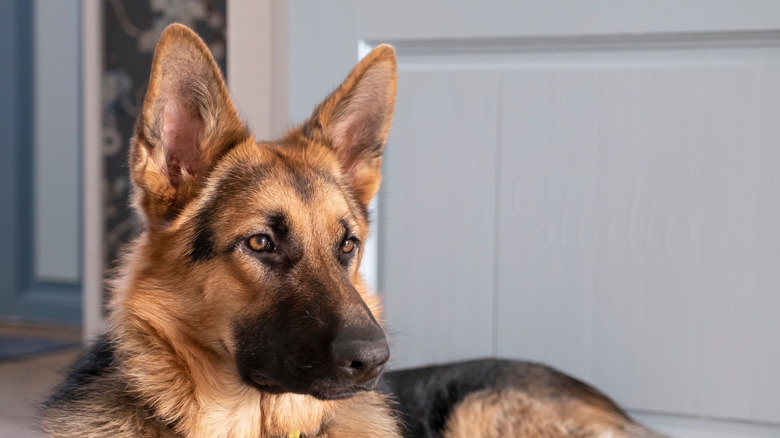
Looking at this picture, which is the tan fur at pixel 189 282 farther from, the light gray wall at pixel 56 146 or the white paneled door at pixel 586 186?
the light gray wall at pixel 56 146

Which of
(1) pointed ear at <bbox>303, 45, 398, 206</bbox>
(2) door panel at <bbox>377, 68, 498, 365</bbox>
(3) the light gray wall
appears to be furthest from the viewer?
(3) the light gray wall

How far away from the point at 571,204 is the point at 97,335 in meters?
1.47


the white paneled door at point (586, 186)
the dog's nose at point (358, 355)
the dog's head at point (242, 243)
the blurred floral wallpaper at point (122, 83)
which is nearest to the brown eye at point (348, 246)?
the dog's head at point (242, 243)

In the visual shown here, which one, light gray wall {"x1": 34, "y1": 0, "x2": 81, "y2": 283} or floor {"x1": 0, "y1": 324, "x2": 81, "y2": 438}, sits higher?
light gray wall {"x1": 34, "y1": 0, "x2": 81, "y2": 283}

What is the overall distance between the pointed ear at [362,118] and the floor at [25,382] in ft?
4.23

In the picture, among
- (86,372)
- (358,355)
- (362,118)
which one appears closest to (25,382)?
(86,372)

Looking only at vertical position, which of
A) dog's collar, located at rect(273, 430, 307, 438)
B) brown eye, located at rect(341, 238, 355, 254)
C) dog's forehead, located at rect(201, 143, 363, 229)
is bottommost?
dog's collar, located at rect(273, 430, 307, 438)

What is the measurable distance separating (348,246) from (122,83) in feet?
7.57

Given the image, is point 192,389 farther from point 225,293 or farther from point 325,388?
point 325,388

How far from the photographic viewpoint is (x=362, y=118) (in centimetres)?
185

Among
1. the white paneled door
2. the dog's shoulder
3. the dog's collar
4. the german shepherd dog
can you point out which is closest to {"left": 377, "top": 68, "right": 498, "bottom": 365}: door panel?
the white paneled door

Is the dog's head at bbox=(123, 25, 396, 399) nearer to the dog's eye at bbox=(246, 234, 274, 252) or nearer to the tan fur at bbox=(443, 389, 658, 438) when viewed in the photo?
the dog's eye at bbox=(246, 234, 274, 252)

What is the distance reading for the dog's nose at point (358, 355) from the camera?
137 centimetres

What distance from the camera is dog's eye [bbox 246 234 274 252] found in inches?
61.0
